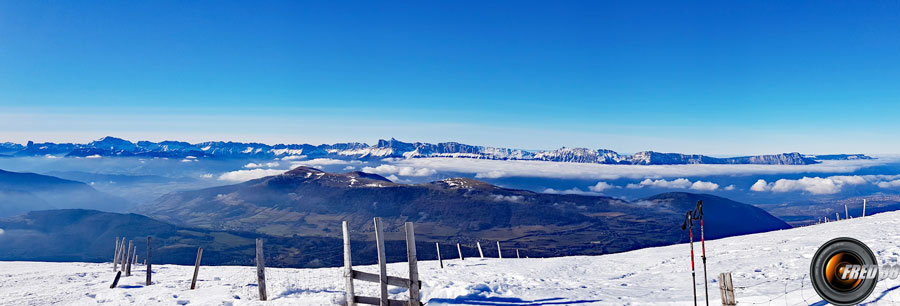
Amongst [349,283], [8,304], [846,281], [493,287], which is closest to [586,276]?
[493,287]

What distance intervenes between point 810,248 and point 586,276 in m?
13.7

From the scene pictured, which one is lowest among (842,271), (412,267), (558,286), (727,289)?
(558,286)

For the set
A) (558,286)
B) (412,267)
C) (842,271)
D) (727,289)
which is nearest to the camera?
(842,271)

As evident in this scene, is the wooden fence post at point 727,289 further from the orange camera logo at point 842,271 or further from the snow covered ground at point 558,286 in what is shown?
the orange camera logo at point 842,271

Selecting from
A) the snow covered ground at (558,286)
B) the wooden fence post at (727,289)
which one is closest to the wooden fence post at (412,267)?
the snow covered ground at (558,286)

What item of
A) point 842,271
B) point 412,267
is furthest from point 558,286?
point 842,271

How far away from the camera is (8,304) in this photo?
20.6 meters

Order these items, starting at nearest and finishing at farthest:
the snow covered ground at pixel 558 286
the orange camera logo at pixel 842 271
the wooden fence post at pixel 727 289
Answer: the orange camera logo at pixel 842 271
the wooden fence post at pixel 727 289
the snow covered ground at pixel 558 286

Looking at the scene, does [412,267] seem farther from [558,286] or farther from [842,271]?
[558,286]

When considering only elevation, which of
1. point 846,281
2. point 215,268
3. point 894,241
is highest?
point 846,281

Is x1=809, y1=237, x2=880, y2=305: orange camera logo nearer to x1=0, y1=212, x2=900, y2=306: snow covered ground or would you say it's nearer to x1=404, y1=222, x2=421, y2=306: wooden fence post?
x1=0, y1=212, x2=900, y2=306: snow covered ground

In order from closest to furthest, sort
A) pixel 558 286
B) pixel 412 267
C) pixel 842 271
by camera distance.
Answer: pixel 842 271, pixel 412 267, pixel 558 286

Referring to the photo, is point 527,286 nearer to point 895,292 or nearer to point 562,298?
point 562,298

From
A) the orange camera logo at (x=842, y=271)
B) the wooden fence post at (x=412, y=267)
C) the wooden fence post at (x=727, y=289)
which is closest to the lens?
the orange camera logo at (x=842, y=271)
